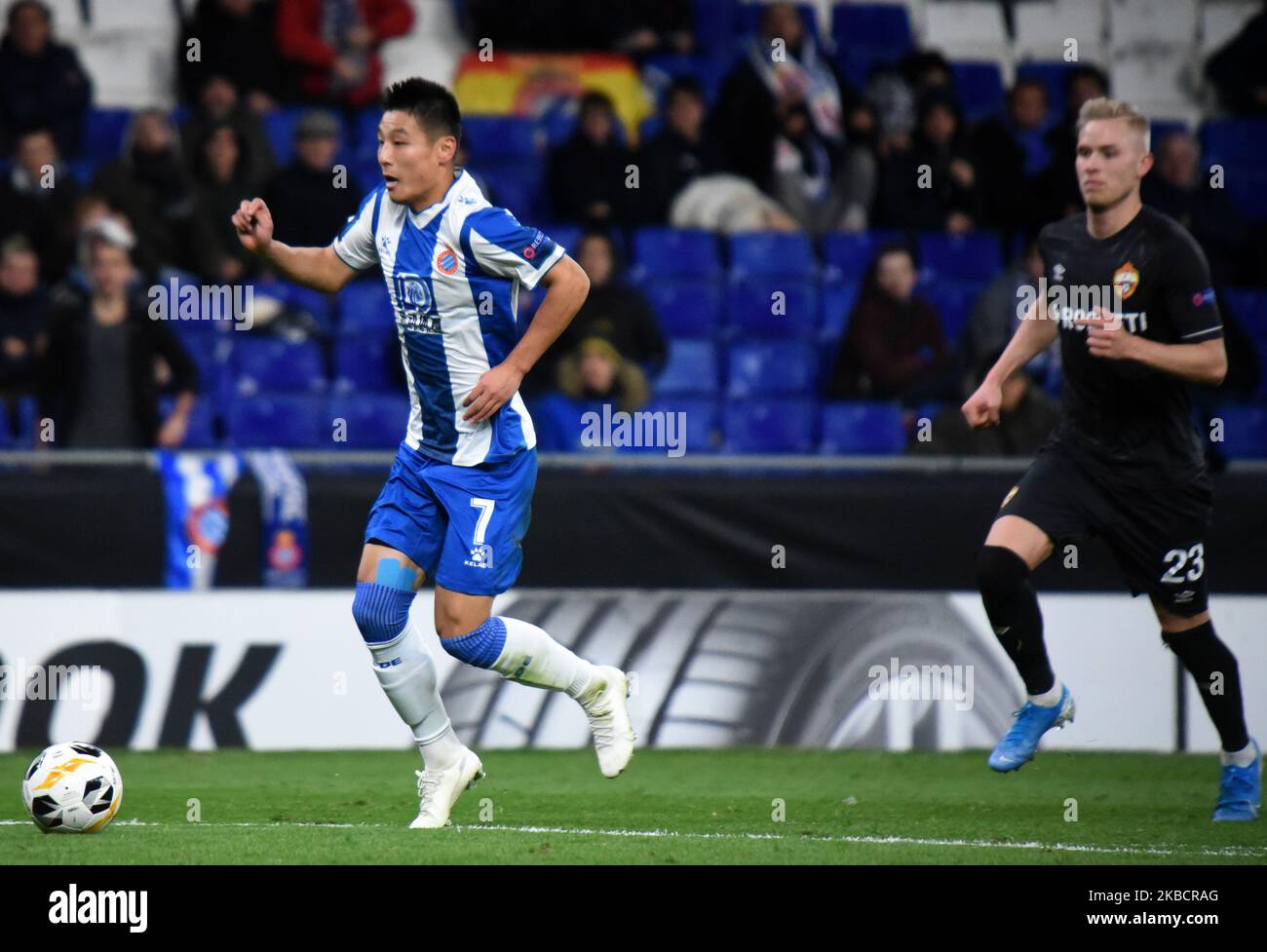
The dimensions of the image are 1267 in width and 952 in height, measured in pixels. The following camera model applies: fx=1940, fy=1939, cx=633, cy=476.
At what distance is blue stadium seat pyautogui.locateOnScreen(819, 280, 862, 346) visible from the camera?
12.0 m

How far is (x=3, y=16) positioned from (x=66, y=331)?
12.7ft

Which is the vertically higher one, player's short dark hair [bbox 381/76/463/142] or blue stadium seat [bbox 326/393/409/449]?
player's short dark hair [bbox 381/76/463/142]

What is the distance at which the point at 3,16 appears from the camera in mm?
12578

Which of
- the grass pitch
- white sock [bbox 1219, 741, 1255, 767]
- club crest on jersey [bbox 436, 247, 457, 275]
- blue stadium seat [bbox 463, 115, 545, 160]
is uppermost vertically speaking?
blue stadium seat [bbox 463, 115, 545, 160]

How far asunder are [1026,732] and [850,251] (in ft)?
20.3

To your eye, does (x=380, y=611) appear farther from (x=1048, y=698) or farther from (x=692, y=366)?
(x=692, y=366)

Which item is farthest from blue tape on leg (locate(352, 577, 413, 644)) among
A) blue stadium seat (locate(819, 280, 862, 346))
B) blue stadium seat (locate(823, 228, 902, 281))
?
blue stadium seat (locate(823, 228, 902, 281))

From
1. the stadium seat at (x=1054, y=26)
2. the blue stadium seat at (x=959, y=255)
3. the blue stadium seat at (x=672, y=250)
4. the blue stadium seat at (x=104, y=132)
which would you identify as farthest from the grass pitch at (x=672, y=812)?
the stadium seat at (x=1054, y=26)

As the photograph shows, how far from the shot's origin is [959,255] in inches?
492

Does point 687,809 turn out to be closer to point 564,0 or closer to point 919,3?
point 564,0

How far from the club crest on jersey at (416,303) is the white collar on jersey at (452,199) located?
7.1 inches

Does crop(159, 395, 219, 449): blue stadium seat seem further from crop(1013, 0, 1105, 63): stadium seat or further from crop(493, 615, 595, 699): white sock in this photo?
crop(1013, 0, 1105, 63): stadium seat

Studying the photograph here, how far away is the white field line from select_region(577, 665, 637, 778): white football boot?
25 cm

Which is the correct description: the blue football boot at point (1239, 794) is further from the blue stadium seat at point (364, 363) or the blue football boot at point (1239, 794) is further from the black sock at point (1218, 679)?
the blue stadium seat at point (364, 363)
